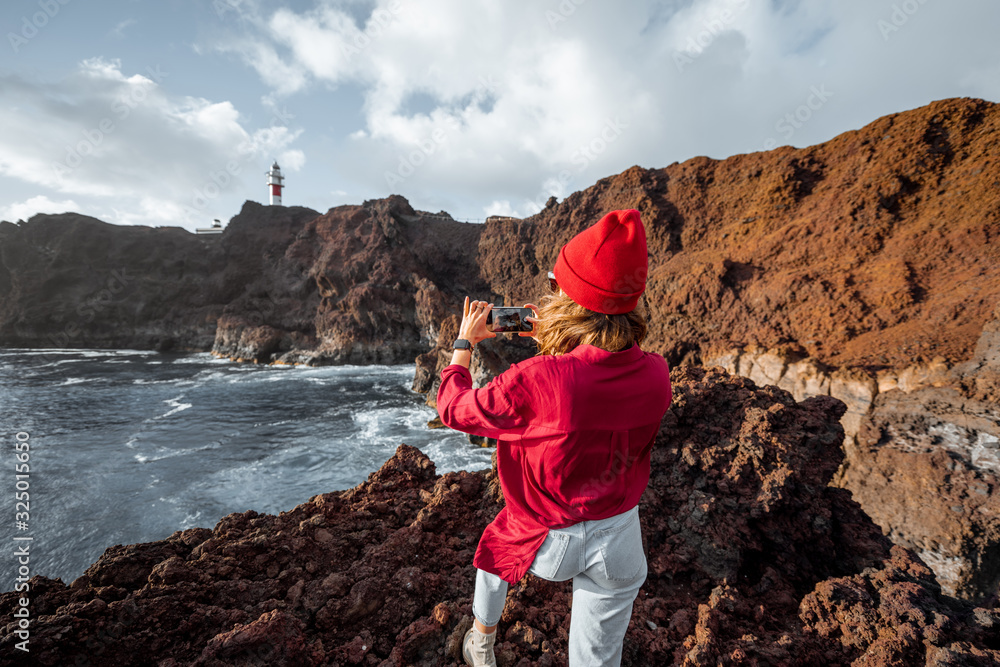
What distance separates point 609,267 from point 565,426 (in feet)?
1.52

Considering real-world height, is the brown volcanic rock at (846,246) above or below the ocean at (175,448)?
above

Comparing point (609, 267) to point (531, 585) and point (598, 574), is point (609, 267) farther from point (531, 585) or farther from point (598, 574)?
point (531, 585)

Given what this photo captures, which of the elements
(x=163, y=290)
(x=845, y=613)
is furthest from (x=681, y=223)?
(x=163, y=290)

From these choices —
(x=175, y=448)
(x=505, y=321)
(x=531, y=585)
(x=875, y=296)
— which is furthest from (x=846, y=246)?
(x=175, y=448)

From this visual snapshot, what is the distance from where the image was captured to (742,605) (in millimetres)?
2092

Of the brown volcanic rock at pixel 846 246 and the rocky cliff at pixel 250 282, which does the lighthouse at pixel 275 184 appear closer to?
the rocky cliff at pixel 250 282

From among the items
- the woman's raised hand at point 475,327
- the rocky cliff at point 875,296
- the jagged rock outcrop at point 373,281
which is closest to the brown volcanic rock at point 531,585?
the woman's raised hand at point 475,327

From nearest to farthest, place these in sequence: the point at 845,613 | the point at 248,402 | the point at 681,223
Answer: the point at 845,613 < the point at 248,402 < the point at 681,223

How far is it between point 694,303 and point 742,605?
1307 centimetres

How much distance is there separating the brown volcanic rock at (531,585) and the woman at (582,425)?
2.57 ft

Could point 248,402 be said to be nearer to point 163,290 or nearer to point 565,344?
point 565,344

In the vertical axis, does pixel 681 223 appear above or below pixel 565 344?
above

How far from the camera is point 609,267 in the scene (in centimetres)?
105

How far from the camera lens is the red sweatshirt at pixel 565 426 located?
1030mm
